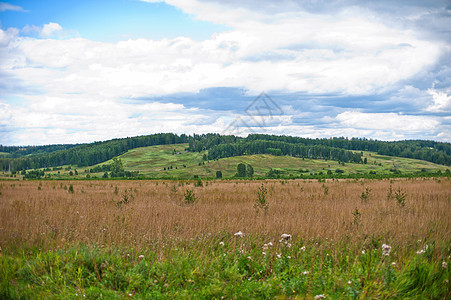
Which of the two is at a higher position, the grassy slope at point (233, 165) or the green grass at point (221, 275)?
the green grass at point (221, 275)

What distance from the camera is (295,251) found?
6.48 meters

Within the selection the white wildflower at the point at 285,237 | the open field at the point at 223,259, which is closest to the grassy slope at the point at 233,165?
the open field at the point at 223,259

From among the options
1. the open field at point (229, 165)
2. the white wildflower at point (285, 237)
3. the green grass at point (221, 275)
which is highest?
the white wildflower at point (285, 237)

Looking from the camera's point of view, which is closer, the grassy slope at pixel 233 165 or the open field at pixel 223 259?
the open field at pixel 223 259

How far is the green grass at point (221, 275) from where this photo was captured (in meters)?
4.46

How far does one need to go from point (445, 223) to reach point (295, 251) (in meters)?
4.77

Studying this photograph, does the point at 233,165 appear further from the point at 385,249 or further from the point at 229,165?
the point at 385,249

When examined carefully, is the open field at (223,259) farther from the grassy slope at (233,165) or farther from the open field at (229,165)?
the grassy slope at (233,165)

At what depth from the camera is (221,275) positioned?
5133 millimetres

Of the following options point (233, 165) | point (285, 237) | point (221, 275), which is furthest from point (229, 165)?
point (221, 275)

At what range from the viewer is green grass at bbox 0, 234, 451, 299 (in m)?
4.46

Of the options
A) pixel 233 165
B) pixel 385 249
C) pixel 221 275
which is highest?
pixel 385 249

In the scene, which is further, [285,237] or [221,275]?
[285,237]

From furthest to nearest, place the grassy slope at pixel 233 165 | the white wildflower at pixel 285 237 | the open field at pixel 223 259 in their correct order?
the grassy slope at pixel 233 165, the white wildflower at pixel 285 237, the open field at pixel 223 259
